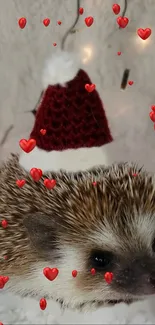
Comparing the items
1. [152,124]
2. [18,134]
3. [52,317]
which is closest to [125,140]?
[152,124]

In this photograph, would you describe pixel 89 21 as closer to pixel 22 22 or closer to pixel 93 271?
pixel 22 22

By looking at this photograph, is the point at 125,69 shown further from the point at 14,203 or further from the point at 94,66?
the point at 14,203

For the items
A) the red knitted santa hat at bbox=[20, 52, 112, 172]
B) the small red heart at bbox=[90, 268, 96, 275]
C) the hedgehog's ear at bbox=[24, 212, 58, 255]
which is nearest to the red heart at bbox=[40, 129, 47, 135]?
the red knitted santa hat at bbox=[20, 52, 112, 172]

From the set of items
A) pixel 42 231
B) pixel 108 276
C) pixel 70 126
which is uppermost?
pixel 70 126

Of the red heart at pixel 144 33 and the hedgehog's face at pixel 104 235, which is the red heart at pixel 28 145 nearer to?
the hedgehog's face at pixel 104 235

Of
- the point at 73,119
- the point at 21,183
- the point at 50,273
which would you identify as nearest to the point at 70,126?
the point at 73,119

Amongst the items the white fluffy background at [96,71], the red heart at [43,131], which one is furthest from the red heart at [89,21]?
the red heart at [43,131]

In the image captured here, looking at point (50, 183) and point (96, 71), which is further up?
point (96, 71)
